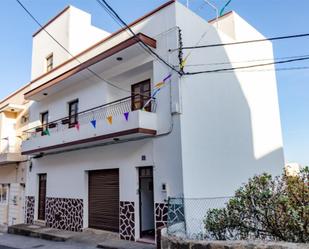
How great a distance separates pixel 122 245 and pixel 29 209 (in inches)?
339

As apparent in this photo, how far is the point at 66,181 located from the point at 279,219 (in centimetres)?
1045

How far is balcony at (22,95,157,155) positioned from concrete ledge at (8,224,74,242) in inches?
144

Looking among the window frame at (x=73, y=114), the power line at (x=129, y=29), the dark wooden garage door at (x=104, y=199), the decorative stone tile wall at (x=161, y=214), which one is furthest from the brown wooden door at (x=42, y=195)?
the power line at (x=129, y=29)

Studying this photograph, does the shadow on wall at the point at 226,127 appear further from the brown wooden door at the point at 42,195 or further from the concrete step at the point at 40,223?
the brown wooden door at the point at 42,195

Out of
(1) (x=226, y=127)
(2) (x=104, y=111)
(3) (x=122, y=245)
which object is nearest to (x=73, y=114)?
(2) (x=104, y=111)

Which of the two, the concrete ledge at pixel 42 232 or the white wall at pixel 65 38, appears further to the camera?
the white wall at pixel 65 38

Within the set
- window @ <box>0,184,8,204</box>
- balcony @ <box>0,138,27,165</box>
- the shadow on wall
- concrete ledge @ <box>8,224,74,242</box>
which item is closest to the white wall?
balcony @ <box>0,138,27,165</box>

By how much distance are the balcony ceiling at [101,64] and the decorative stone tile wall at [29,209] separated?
5949 millimetres

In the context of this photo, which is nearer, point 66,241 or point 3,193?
point 66,241

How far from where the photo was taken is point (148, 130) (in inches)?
375

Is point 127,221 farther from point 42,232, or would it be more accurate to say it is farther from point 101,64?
point 101,64

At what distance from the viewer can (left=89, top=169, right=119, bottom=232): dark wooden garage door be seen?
11.2 meters

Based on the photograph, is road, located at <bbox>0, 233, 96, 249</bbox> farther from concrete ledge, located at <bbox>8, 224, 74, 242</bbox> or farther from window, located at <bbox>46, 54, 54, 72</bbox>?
window, located at <bbox>46, 54, 54, 72</bbox>

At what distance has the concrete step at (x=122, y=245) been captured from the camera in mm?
9125
